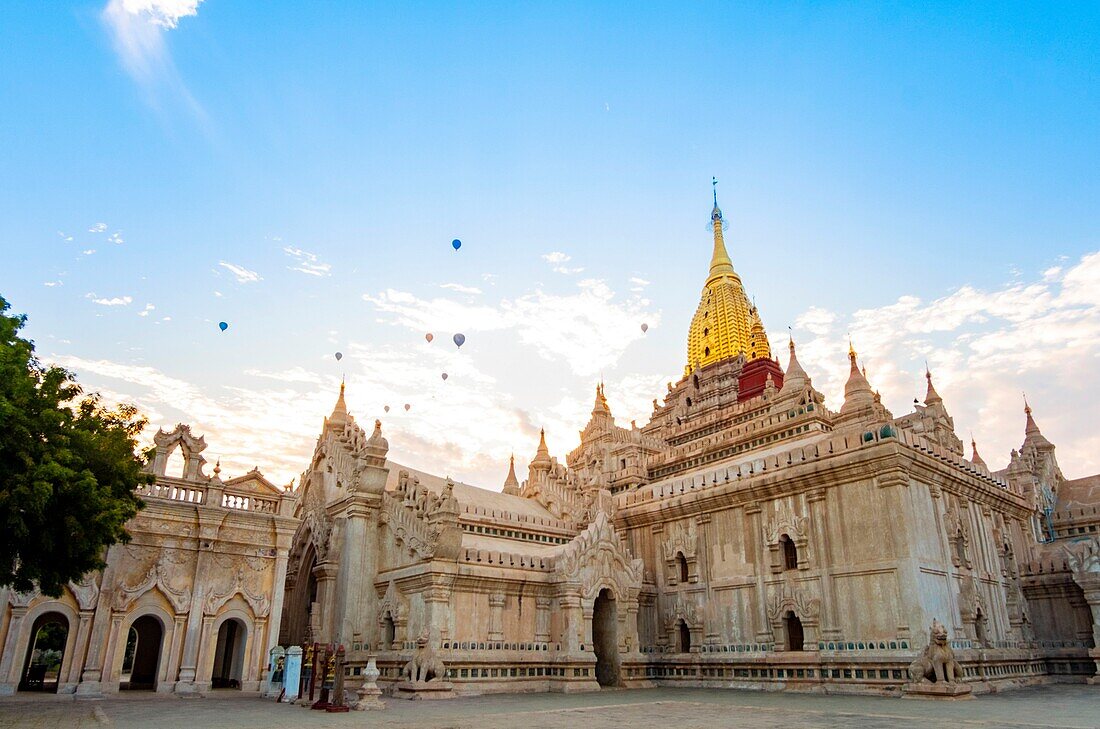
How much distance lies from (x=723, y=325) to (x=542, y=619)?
42.9m

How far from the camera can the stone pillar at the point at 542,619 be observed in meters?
31.2

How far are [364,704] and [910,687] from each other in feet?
58.1

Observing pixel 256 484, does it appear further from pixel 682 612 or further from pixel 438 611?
pixel 682 612

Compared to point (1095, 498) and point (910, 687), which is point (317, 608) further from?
point (1095, 498)

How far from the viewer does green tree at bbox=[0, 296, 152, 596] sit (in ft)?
59.4

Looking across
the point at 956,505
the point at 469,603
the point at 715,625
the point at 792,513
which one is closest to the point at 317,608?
the point at 469,603

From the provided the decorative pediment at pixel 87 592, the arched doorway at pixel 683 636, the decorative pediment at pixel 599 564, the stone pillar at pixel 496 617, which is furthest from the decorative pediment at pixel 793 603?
the decorative pediment at pixel 87 592

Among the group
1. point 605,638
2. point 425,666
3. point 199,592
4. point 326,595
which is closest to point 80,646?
point 199,592

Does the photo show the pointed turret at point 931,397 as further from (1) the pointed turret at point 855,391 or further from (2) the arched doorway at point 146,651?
(2) the arched doorway at point 146,651

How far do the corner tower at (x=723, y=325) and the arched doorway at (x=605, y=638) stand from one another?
120 ft

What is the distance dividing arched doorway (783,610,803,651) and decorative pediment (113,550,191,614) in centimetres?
→ 2372

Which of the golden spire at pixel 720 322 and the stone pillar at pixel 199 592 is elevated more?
the golden spire at pixel 720 322

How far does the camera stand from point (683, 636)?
34.4m

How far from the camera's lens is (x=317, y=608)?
3525 centimetres
